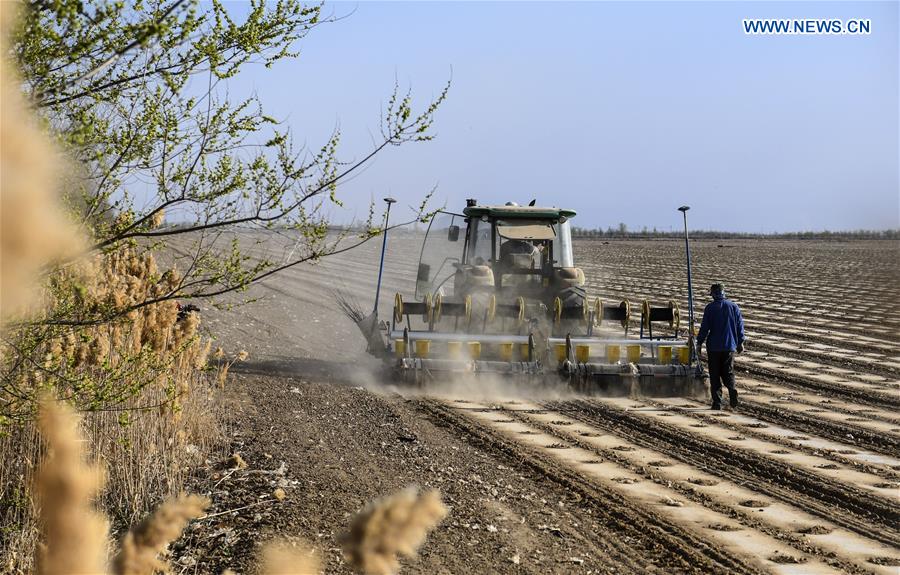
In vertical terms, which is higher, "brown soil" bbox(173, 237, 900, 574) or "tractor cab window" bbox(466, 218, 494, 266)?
"tractor cab window" bbox(466, 218, 494, 266)

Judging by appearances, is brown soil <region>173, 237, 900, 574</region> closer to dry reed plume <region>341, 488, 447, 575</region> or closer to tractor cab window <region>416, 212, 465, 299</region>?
tractor cab window <region>416, 212, 465, 299</region>

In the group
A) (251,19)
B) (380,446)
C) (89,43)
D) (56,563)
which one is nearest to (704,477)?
(380,446)

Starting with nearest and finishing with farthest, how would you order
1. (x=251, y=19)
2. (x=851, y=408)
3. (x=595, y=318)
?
1. (x=251, y=19)
2. (x=851, y=408)
3. (x=595, y=318)

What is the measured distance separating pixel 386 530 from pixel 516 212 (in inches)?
502

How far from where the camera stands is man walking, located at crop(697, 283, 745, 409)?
1148 cm

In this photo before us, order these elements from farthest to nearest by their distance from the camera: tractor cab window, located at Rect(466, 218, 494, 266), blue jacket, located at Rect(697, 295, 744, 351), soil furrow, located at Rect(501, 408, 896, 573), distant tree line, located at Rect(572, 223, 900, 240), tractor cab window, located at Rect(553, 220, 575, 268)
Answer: distant tree line, located at Rect(572, 223, 900, 240), tractor cab window, located at Rect(553, 220, 575, 268), tractor cab window, located at Rect(466, 218, 494, 266), blue jacket, located at Rect(697, 295, 744, 351), soil furrow, located at Rect(501, 408, 896, 573)

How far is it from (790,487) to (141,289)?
5327mm

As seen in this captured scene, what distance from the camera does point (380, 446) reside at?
27.5 feet

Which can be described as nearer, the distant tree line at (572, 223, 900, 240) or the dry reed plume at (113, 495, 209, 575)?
the dry reed plume at (113, 495, 209, 575)

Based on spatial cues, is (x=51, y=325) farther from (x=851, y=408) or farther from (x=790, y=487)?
(x=851, y=408)

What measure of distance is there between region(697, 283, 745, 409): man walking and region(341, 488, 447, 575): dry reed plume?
10876 mm

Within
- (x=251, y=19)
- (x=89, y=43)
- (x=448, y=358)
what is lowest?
(x=448, y=358)

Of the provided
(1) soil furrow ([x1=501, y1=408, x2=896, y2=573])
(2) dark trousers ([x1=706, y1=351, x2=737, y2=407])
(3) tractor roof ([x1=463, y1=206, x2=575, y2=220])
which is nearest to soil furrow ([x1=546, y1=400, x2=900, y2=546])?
(1) soil furrow ([x1=501, y1=408, x2=896, y2=573])

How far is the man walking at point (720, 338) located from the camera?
11484 mm
